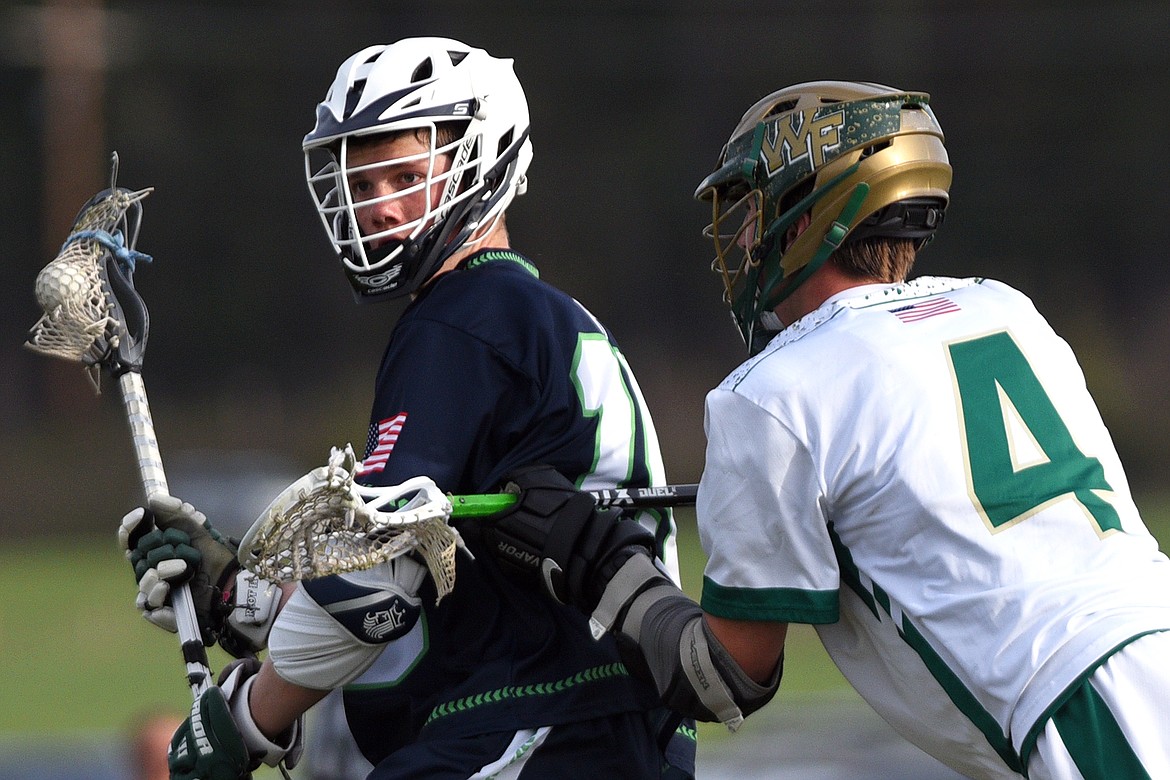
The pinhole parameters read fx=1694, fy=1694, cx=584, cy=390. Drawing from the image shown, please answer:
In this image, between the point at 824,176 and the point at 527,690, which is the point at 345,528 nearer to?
Result: the point at 527,690

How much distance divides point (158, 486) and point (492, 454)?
0.92 meters

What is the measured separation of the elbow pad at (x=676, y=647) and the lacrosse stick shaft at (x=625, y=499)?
17cm

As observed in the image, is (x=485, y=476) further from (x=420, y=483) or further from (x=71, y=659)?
(x=71, y=659)

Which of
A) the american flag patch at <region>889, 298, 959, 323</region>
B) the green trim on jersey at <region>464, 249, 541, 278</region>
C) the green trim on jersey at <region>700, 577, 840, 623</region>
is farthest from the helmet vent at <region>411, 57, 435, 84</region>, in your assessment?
the green trim on jersey at <region>700, 577, 840, 623</region>

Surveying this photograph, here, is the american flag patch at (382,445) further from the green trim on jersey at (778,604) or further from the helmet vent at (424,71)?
the helmet vent at (424,71)

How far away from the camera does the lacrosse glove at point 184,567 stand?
A: 3.28m

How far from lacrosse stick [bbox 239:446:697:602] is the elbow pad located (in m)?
0.28

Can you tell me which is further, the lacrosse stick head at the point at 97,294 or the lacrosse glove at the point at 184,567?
the lacrosse stick head at the point at 97,294

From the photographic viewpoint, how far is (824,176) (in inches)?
109

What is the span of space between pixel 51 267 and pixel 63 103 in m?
16.6

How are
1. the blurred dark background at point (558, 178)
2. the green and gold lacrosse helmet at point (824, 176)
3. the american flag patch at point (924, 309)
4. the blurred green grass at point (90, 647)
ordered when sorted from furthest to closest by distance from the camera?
the blurred dark background at point (558, 178), the blurred green grass at point (90, 647), the green and gold lacrosse helmet at point (824, 176), the american flag patch at point (924, 309)

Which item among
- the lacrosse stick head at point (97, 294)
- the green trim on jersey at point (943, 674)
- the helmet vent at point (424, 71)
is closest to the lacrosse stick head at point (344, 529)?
the green trim on jersey at point (943, 674)

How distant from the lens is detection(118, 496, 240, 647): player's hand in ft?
10.8

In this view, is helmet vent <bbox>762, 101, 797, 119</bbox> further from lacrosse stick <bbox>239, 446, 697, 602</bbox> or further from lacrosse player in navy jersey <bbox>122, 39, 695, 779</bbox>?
lacrosse stick <bbox>239, 446, 697, 602</bbox>
